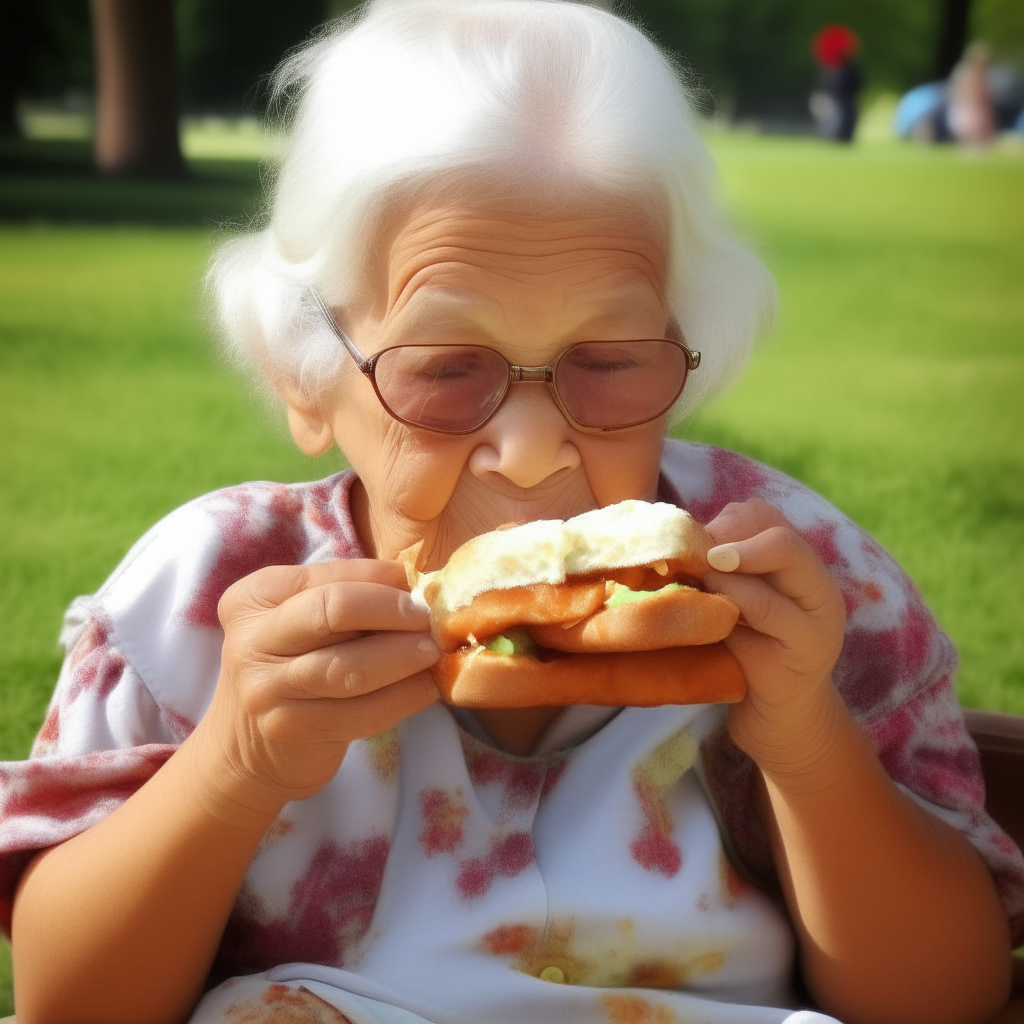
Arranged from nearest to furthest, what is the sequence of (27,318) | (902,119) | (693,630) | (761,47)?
(693,630) < (27,318) < (902,119) < (761,47)

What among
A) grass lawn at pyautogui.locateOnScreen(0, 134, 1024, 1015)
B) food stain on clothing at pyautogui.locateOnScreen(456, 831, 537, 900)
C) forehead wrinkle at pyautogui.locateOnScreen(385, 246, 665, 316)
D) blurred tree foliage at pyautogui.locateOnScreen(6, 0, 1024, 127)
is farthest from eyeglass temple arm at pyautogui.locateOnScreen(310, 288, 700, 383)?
blurred tree foliage at pyautogui.locateOnScreen(6, 0, 1024, 127)

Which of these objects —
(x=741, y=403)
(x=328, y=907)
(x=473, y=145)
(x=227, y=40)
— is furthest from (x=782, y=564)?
(x=227, y=40)

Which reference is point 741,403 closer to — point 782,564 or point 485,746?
point 485,746

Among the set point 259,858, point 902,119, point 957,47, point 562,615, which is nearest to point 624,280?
point 562,615

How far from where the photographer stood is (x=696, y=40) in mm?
52031

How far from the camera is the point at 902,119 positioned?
3916 cm

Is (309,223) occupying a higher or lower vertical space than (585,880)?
higher

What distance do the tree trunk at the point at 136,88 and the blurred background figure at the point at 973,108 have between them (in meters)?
20.6

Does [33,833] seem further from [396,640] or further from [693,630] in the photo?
[693,630]

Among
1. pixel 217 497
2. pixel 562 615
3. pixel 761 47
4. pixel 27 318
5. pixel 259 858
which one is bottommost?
pixel 761 47

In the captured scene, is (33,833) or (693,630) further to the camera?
(33,833)

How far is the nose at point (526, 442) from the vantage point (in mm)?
2146

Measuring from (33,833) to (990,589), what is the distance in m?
4.65

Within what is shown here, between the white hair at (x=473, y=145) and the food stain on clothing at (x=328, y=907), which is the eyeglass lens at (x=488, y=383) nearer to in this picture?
the white hair at (x=473, y=145)
